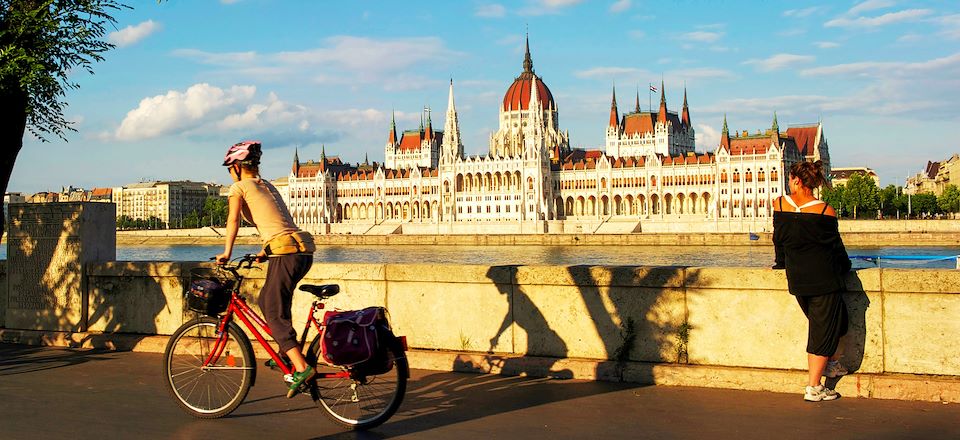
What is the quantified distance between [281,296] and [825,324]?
3.19 m

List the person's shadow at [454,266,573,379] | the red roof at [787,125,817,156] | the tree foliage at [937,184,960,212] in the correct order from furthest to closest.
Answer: the red roof at [787,125,817,156]
the tree foliage at [937,184,960,212]
the person's shadow at [454,266,573,379]

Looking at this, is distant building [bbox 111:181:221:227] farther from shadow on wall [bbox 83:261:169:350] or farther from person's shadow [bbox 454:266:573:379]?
person's shadow [bbox 454:266:573:379]

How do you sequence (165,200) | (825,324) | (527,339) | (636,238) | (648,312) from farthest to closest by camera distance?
1. (165,200)
2. (636,238)
3. (527,339)
4. (648,312)
5. (825,324)

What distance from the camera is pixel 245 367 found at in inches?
215

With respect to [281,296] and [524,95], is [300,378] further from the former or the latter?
[524,95]

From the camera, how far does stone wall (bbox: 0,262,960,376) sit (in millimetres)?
5977

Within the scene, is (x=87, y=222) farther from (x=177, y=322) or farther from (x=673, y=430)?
(x=673, y=430)

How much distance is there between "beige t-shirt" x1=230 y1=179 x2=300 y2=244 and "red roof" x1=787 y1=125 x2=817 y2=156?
126083 millimetres

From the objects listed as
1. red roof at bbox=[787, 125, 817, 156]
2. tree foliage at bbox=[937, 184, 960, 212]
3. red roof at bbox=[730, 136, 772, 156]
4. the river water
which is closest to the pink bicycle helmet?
the river water

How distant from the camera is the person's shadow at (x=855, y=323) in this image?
6.02m

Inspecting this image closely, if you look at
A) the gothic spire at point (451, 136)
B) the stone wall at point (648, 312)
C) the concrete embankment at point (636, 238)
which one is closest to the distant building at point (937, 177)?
the concrete embankment at point (636, 238)

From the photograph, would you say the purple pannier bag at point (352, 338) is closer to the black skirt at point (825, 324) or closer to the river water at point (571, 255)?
the black skirt at point (825, 324)

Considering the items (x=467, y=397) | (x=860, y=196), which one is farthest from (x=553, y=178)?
(x=467, y=397)

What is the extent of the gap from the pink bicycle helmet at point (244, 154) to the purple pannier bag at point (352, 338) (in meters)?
1.14
